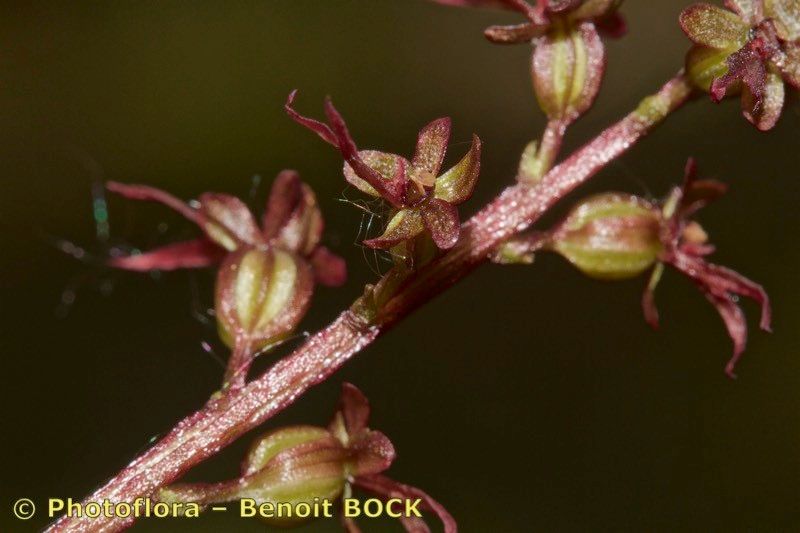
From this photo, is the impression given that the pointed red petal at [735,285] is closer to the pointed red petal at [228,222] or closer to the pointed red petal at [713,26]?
the pointed red petal at [713,26]

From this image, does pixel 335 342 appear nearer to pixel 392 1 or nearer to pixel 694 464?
pixel 694 464

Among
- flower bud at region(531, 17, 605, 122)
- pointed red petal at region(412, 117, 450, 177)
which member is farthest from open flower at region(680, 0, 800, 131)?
pointed red petal at region(412, 117, 450, 177)

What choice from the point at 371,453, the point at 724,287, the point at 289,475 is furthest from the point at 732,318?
the point at 289,475

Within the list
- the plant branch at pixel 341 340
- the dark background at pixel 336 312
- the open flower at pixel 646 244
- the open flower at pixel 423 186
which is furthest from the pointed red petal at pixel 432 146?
the dark background at pixel 336 312

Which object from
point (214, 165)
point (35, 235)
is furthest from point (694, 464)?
point (35, 235)

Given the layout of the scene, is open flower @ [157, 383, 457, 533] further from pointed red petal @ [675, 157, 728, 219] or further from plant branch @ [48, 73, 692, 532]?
pointed red petal @ [675, 157, 728, 219]

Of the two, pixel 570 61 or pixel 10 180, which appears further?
pixel 10 180

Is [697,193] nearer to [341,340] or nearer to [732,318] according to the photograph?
[732,318]
